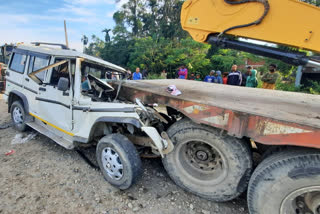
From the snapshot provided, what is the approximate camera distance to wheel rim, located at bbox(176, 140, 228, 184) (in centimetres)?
242

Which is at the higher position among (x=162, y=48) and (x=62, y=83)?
(x=162, y=48)

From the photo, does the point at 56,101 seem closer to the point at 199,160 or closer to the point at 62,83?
the point at 62,83

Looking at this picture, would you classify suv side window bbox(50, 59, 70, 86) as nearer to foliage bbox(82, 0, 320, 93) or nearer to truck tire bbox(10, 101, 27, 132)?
truck tire bbox(10, 101, 27, 132)

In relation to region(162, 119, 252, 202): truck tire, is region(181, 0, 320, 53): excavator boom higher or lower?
higher

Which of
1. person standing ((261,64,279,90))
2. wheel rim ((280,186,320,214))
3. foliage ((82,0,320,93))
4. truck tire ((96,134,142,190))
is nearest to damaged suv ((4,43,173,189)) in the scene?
truck tire ((96,134,142,190))

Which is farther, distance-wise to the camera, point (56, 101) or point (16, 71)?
point (16, 71)

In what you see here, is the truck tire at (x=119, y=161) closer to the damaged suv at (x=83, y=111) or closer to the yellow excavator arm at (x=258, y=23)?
the damaged suv at (x=83, y=111)

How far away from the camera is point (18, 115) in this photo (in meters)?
4.23

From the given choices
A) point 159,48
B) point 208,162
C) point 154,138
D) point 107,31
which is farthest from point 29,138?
point 107,31

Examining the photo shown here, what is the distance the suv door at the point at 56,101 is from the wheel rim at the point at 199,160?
6.91 feet

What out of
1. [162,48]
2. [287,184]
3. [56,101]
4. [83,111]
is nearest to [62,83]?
[83,111]

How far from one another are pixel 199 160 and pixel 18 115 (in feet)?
14.7

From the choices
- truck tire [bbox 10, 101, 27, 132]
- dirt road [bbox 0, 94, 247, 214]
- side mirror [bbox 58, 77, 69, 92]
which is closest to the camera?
dirt road [bbox 0, 94, 247, 214]

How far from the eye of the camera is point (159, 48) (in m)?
23.4
